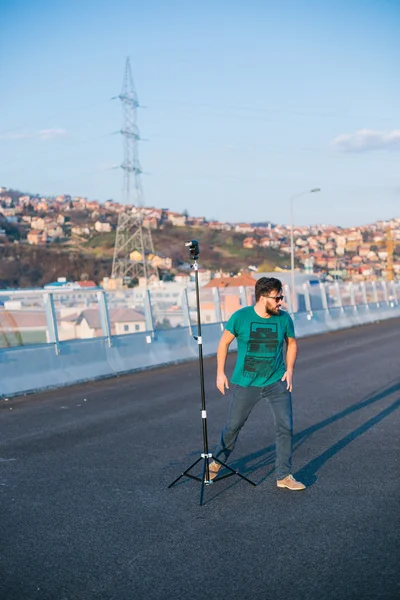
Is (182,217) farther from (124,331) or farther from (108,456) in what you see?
(108,456)

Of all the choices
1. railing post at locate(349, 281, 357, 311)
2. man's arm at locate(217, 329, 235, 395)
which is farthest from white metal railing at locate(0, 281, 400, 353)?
railing post at locate(349, 281, 357, 311)

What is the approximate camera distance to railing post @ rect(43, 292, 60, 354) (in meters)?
15.4

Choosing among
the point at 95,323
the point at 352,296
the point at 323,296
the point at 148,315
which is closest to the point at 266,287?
the point at 95,323

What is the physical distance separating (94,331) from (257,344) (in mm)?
10191

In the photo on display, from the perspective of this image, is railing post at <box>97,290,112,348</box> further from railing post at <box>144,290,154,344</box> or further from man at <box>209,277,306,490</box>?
man at <box>209,277,306,490</box>

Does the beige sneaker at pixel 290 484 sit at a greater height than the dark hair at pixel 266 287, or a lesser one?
lesser

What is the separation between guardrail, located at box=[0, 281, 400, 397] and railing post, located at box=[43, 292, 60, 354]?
0.7 inches

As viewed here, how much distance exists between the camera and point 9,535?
19.6ft

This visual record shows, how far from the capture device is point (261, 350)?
7191 millimetres

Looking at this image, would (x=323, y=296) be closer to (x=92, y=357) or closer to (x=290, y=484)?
(x=92, y=357)

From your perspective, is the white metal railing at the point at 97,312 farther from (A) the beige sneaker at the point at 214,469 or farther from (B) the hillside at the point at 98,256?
(B) the hillside at the point at 98,256

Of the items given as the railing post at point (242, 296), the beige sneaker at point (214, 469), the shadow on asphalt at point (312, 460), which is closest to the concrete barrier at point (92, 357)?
the railing post at point (242, 296)

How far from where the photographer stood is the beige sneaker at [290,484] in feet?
23.2

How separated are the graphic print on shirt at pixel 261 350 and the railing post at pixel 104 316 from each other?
33.6ft
